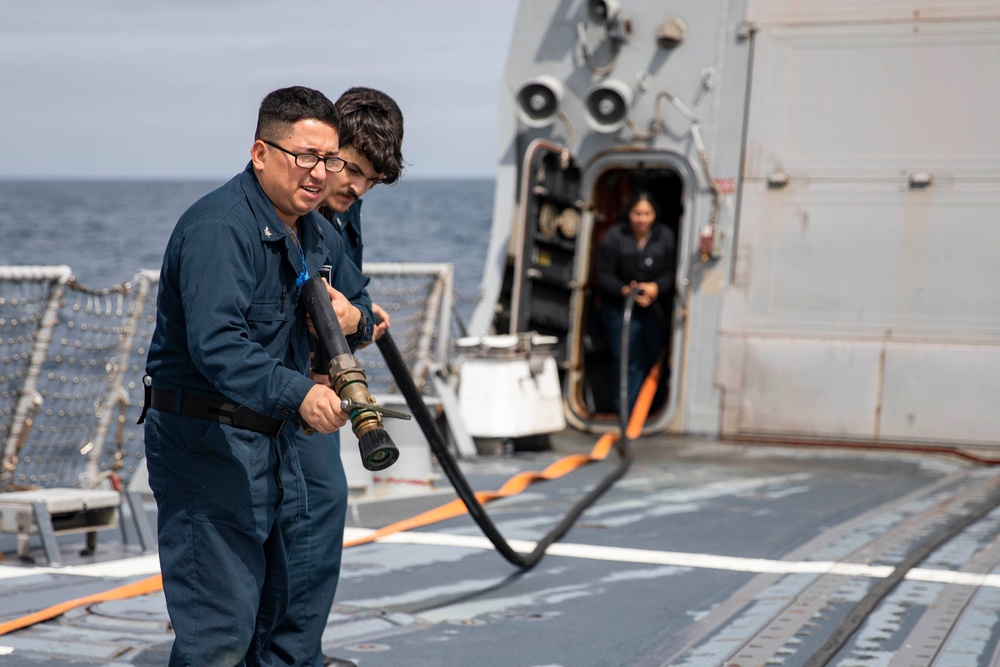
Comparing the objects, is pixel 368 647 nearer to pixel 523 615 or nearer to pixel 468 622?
pixel 468 622

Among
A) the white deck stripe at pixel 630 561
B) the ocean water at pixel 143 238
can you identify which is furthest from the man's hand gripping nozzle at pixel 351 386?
the ocean water at pixel 143 238

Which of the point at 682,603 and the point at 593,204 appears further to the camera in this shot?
the point at 593,204

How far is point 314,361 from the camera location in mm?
3016

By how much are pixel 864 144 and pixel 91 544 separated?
A: 5954 millimetres

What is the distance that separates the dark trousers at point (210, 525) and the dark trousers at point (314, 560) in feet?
1.42

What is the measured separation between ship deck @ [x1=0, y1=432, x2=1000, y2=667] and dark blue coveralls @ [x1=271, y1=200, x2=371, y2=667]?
504mm

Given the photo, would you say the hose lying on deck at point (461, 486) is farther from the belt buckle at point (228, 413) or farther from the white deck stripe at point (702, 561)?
the belt buckle at point (228, 413)

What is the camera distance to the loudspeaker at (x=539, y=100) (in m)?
9.07

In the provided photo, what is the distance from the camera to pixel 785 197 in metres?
8.64

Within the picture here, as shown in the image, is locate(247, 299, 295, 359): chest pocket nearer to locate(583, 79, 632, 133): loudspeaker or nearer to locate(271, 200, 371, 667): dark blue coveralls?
locate(271, 200, 371, 667): dark blue coveralls

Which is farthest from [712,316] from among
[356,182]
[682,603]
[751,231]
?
[356,182]

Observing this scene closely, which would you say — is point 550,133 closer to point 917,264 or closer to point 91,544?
point 917,264

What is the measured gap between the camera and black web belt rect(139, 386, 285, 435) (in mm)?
2607

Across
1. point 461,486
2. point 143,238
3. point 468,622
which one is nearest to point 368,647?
point 468,622
